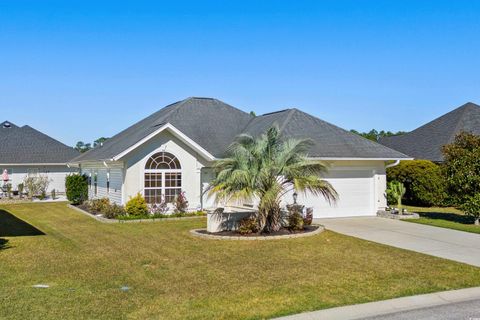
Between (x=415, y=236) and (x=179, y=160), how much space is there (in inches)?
429

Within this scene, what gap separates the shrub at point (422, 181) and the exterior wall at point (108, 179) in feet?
50.4

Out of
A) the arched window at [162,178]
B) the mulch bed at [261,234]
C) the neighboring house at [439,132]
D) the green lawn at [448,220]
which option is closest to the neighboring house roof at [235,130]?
the arched window at [162,178]

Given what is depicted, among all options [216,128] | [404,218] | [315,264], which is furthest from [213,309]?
[216,128]

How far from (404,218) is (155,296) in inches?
548

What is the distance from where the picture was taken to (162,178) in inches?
832

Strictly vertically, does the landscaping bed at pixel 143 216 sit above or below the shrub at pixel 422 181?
below

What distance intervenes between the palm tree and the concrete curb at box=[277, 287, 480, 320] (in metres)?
6.19

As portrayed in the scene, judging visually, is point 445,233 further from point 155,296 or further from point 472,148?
point 155,296

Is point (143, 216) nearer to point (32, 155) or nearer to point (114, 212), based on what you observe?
point (114, 212)

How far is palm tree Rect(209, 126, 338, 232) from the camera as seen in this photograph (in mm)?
14281

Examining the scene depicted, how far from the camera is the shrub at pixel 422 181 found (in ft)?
82.2

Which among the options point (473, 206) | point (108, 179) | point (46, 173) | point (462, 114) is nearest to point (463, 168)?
point (473, 206)

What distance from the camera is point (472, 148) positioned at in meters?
18.5

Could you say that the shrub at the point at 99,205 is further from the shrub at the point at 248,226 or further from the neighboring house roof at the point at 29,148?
the neighboring house roof at the point at 29,148
